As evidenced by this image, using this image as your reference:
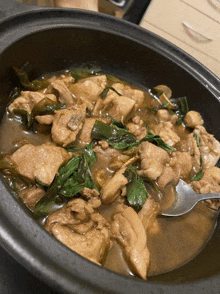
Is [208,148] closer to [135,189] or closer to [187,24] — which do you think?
[135,189]

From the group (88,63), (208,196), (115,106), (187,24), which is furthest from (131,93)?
(187,24)

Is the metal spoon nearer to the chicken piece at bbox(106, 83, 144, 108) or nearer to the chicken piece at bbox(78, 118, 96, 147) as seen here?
the chicken piece at bbox(78, 118, 96, 147)

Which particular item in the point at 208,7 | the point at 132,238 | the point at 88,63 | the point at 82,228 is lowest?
the point at 82,228

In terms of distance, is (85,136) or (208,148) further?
(208,148)

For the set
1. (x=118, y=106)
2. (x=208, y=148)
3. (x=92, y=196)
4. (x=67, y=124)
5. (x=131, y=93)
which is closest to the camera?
(x=92, y=196)

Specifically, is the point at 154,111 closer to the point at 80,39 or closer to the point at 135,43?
the point at 135,43

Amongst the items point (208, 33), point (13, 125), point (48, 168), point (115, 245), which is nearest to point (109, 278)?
Result: point (115, 245)

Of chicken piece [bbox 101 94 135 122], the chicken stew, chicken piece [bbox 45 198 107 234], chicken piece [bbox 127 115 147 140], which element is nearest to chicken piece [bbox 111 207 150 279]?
the chicken stew
